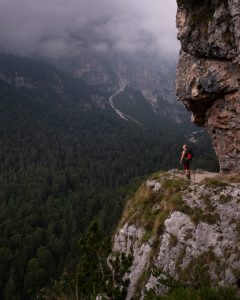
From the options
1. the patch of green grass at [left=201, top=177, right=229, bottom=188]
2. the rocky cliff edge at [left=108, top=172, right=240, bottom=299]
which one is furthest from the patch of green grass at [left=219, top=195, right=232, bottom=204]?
the patch of green grass at [left=201, top=177, right=229, bottom=188]

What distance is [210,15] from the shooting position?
23.5 m

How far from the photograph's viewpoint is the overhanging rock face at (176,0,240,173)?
2217 cm

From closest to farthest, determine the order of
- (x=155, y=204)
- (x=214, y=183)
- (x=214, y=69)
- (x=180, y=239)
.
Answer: (x=180, y=239)
(x=214, y=183)
(x=155, y=204)
(x=214, y=69)

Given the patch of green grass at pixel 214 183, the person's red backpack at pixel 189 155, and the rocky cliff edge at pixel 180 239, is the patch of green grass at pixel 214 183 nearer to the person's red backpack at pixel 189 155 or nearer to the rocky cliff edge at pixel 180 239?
the rocky cliff edge at pixel 180 239

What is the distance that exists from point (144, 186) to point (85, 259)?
20.9 ft

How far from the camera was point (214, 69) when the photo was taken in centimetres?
2317

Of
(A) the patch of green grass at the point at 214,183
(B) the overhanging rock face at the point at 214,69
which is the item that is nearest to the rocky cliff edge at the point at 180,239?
(A) the patch of green grass at the point at 214,183

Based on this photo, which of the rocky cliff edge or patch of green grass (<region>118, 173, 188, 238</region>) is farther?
patch of green grass (<region>118, 173, 188, 238</region>)

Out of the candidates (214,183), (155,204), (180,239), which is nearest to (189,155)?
(155,204)

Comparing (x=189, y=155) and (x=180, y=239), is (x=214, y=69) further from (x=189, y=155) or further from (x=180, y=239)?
(x=180, y=239)

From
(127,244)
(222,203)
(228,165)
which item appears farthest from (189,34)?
(127,244)

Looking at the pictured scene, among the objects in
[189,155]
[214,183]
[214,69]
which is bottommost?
[214,183]

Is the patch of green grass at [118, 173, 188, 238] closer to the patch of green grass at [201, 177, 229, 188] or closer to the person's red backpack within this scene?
the patch of green grass at [201, 177, 229, 188]

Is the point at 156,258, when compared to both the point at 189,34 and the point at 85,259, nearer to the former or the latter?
the point at 85,259
